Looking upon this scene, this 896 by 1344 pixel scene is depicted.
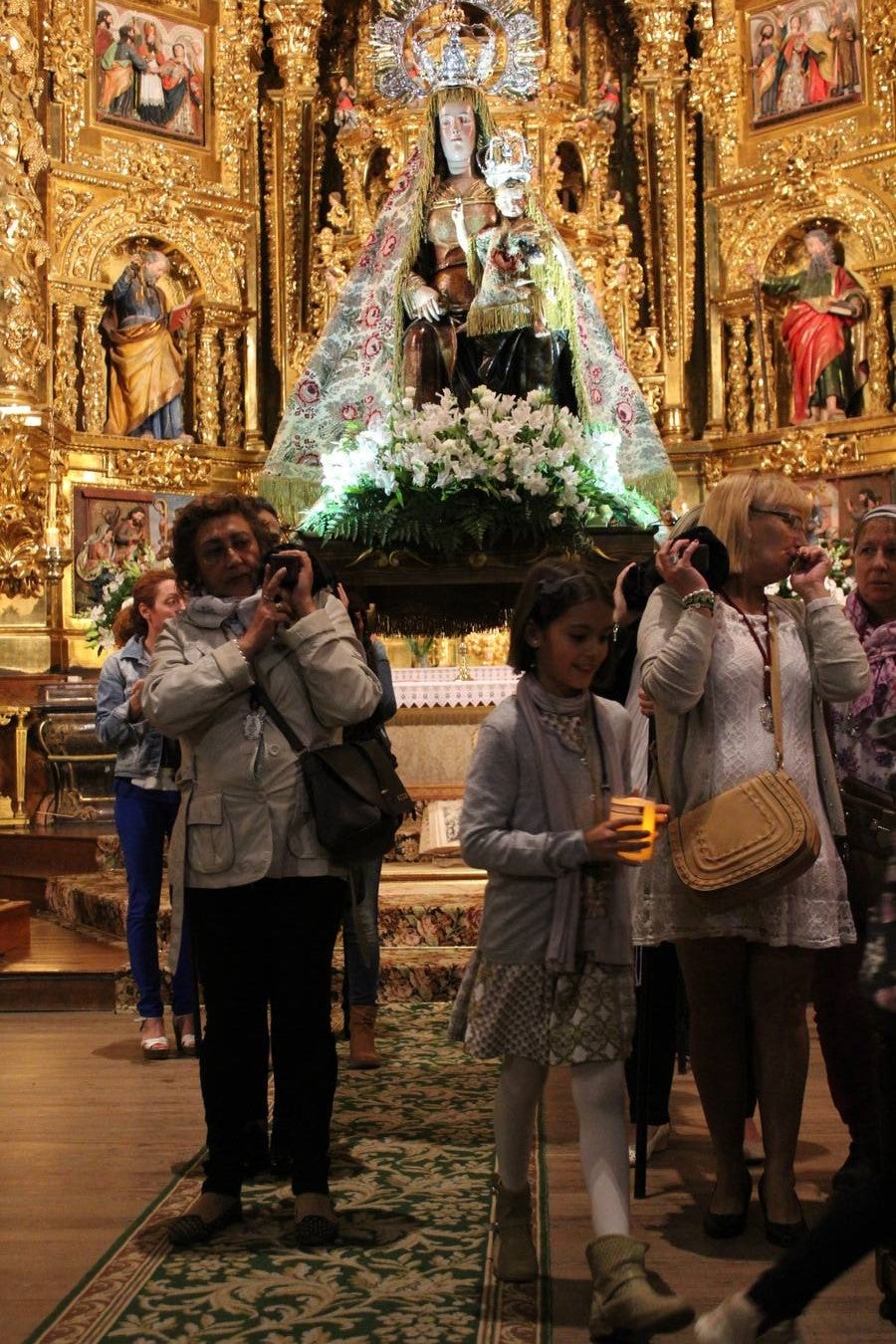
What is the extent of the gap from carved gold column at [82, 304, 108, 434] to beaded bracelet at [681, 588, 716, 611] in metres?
10.8

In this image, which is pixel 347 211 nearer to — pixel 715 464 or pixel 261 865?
pixel 715 464

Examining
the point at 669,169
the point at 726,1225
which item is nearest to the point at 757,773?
the point at 726,1225

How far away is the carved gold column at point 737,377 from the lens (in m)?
13.9

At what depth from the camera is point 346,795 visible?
3.27 m

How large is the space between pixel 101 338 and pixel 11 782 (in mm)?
4591

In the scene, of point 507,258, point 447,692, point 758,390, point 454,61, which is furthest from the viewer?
point 758,390

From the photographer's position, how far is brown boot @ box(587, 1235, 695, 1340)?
2.50 metres

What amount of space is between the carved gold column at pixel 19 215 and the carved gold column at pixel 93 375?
62 cm

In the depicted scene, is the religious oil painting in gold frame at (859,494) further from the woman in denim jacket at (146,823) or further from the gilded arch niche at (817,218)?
the woman in denim jacket at (146,823)

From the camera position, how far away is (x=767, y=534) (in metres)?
3.32

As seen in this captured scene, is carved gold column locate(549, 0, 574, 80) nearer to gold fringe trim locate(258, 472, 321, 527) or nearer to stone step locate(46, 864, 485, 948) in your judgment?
gold fringe trim locate(258, 472, 321, 527)

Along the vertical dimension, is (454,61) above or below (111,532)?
above

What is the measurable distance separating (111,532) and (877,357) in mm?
6590

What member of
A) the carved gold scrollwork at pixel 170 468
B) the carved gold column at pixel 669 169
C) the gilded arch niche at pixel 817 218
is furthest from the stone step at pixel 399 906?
the gilded arch niche at pixel 817 218
